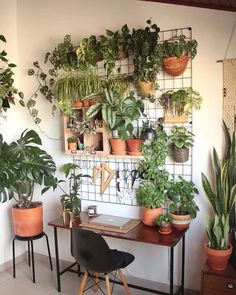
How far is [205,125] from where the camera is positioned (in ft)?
9.23

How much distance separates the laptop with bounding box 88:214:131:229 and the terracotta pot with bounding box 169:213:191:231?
0.45m

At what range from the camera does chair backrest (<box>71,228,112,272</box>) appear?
2469mm

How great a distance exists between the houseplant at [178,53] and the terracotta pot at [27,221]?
76.2 inches

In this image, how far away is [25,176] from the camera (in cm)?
319

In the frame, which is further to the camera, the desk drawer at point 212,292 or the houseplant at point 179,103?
the houseplant at point 179,103

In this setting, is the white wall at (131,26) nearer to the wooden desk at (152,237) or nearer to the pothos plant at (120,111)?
the wooden desk at (152,237)

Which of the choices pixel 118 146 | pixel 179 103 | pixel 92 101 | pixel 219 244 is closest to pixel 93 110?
pixel 92 101

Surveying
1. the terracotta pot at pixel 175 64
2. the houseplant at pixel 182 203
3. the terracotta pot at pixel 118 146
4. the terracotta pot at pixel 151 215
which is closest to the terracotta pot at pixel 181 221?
the houseplant at pixel 182 203

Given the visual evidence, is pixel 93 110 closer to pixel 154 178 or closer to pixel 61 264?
pixel 154 178

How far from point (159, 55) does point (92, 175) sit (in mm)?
1387

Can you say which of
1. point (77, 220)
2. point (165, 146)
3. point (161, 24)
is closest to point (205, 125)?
point (165, 146)

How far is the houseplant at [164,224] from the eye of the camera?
2.70 meters

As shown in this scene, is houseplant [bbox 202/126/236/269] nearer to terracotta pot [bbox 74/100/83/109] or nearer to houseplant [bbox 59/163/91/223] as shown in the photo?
houseplant [bbox 59/163/91/223]

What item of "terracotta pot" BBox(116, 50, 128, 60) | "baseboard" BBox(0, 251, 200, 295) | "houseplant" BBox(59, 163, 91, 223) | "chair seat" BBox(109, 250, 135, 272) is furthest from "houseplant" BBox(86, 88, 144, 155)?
"baseboard" BBox(0, 251, 200, 295)
